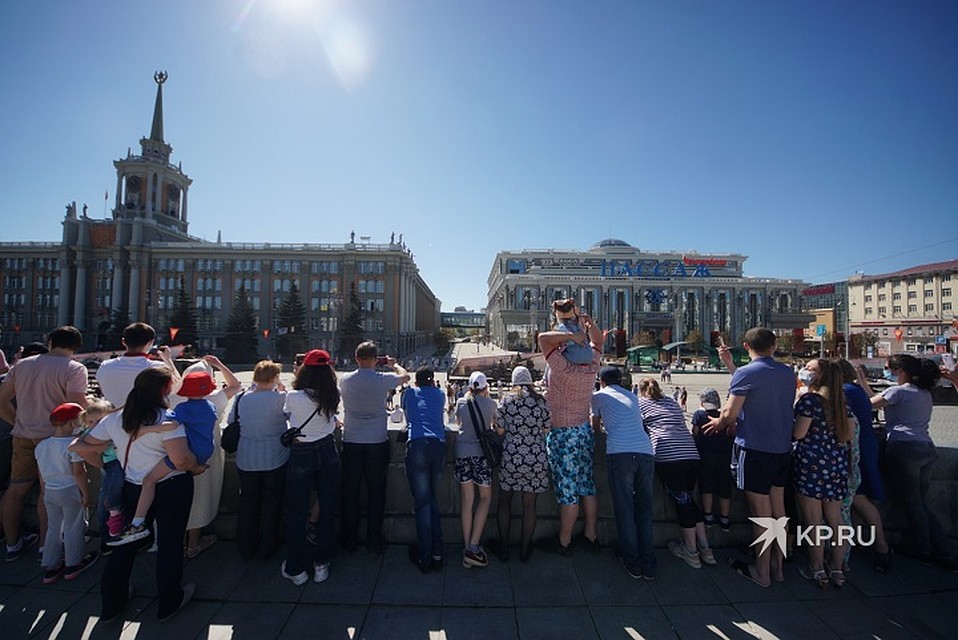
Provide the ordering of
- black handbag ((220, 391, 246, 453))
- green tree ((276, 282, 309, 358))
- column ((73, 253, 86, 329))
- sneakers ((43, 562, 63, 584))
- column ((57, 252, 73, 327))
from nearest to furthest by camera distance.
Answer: sneakers ((43, 562, 63, 584)), black handbag ((220, 391, 246, 453)), green tree ((276, 282, 309, 358)), column ((73, 253, 86, 329)), column ((57, 252, 73, 327))

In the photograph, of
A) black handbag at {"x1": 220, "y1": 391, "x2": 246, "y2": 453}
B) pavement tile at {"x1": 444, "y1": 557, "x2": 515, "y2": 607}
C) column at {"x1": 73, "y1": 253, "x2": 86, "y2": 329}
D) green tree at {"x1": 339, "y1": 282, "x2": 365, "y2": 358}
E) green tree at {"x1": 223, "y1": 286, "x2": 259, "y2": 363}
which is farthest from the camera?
column at {"x1": 73, "y1": 253, "x2": 86, "y2": 329}

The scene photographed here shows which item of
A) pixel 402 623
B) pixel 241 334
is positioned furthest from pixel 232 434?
pixel 241 334

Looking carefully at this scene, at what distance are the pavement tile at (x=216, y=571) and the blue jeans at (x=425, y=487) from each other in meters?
1.61

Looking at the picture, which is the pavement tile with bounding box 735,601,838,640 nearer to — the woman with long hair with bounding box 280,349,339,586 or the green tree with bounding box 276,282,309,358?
the woman with long hair with bounding box 280,349,339,586

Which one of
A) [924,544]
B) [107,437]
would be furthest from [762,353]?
[107,437]

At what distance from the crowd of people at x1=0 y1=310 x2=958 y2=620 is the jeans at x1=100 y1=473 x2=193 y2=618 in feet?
0.94

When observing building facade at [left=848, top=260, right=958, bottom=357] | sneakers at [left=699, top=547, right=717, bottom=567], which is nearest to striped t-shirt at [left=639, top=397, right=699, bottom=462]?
sneakers at [left=699, top=547, right=717, bottom=567]

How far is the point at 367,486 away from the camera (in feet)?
13.4

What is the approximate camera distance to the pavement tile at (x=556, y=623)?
311cm

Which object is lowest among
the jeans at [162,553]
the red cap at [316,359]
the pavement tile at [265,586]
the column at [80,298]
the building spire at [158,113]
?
the pavement tile at [265,586]

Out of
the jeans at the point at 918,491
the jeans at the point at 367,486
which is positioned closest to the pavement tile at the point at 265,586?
the jeans at the point at 367,486

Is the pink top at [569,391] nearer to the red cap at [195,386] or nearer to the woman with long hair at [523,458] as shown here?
the woman with long hair at [523,458]

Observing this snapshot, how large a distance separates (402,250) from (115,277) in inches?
1852

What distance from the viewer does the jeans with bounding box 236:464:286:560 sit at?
12.8 feet
